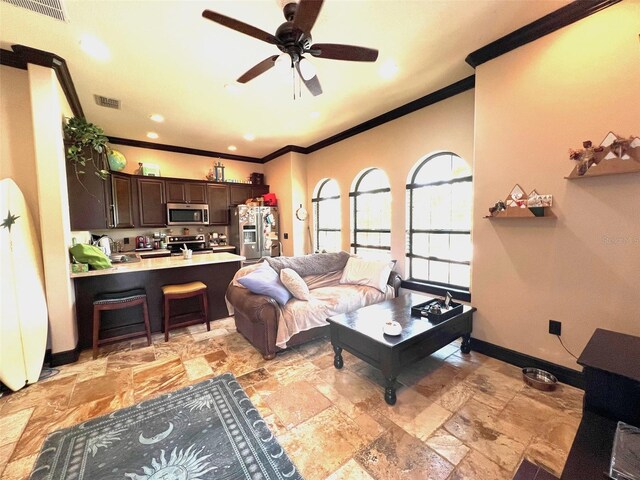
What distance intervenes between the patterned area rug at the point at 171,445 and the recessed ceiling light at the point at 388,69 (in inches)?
135

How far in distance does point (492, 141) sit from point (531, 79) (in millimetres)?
548

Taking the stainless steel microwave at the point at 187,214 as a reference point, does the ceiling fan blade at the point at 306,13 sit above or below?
above

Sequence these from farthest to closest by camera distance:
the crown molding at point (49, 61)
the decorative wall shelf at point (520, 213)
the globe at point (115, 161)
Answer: the globe at point (115, 161)
the crown molding at point (49, 61)
the decorative wall shelf at point (520, 213)

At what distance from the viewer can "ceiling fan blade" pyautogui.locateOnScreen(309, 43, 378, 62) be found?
188cm

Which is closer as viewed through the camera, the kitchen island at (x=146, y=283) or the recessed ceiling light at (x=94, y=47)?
the recessed ceiling light at (x=94, y=47)

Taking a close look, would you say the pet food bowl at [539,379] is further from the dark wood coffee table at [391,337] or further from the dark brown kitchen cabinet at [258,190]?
the dark brown kitchen cabinet at [258,190]

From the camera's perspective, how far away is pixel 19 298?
2346mm

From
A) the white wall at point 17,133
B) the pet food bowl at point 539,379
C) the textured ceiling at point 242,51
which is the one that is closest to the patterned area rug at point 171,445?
the pet food bowl at point 539,379

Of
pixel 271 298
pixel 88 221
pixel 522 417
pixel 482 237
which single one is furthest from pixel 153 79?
pixel 522 417

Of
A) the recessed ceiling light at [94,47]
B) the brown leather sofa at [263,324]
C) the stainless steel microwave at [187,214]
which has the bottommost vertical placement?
the brown leather sofa at [263,324]

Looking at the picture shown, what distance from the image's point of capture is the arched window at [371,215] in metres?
4.27

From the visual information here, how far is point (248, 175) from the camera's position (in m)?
6.43

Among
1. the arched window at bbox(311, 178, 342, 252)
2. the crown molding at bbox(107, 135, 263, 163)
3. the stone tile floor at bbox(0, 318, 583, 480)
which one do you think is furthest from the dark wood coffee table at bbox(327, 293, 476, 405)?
the crown molding at bbox(107, 135, 263, 163)

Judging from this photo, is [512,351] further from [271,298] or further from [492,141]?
[271,298]
